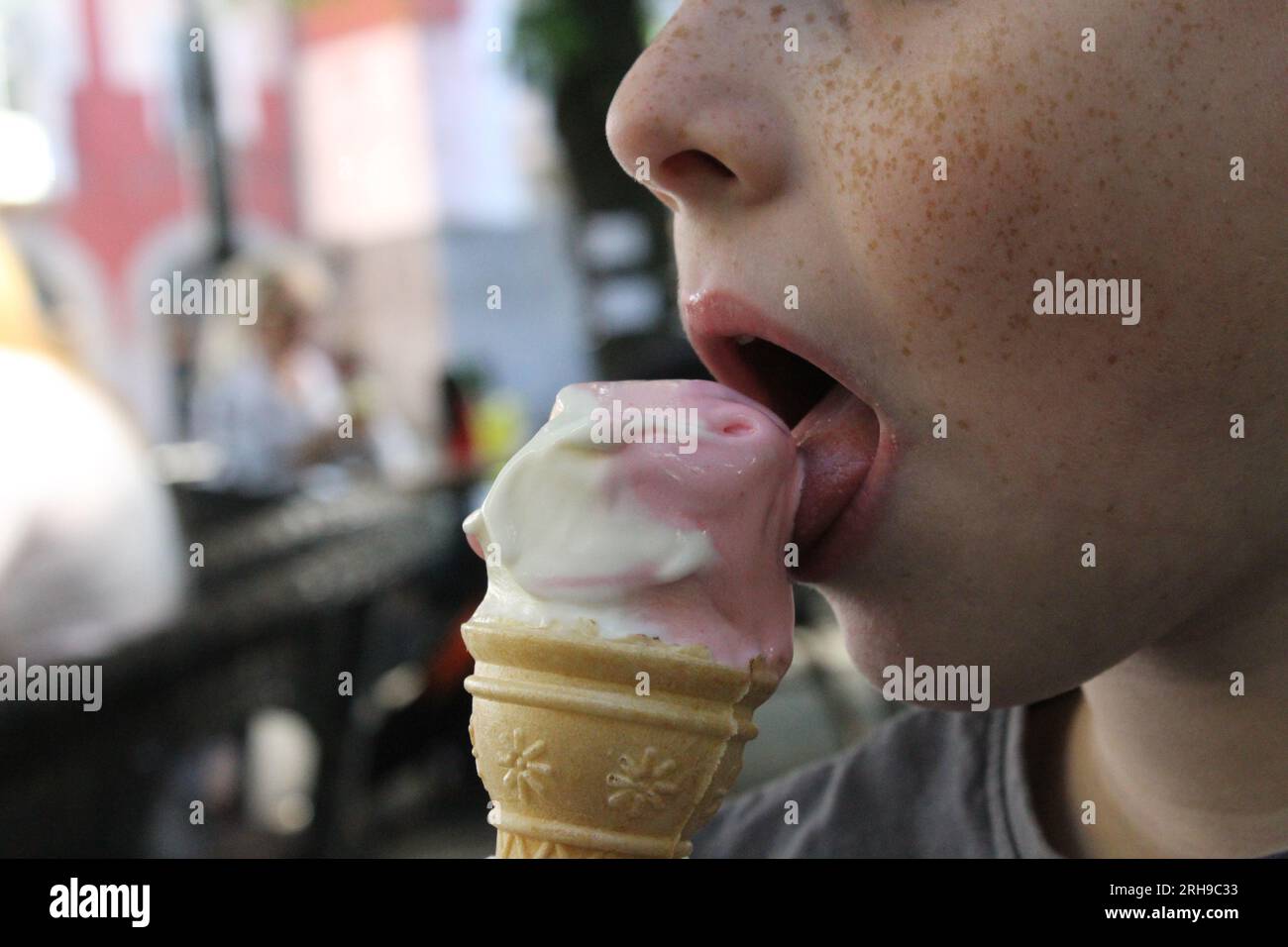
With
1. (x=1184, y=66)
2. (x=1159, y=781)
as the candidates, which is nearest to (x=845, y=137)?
(x=1184, y=66)

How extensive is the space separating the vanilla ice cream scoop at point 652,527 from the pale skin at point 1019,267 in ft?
0.30

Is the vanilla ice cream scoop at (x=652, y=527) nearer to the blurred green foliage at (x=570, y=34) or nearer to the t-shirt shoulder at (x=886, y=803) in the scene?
the t-shirt shoulder at (x=886, y=803)

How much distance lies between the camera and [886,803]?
1.53 metres

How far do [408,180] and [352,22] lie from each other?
144cm

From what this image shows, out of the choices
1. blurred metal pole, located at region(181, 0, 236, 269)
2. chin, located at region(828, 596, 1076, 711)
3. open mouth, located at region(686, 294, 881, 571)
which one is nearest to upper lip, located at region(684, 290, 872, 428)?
open mouth, located at region(686, 294, 881, 571)

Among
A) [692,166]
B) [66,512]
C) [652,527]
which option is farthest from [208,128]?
[652,527]

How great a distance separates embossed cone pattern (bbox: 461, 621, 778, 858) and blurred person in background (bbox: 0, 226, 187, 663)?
2.21 meters

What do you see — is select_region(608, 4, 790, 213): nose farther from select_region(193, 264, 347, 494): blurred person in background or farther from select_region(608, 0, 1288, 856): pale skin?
select_region(193, 264, 347, 494): blurred person in background

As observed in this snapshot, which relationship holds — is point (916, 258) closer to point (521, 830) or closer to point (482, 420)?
point (521, 830)

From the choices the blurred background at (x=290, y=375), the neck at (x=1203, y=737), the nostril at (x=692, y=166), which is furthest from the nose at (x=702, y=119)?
the blurred background at (x=290, y=375)

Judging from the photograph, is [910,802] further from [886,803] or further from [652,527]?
[652,527]

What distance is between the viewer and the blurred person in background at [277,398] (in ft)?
19.0

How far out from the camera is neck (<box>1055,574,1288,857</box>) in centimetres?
118

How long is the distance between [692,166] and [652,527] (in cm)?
31
